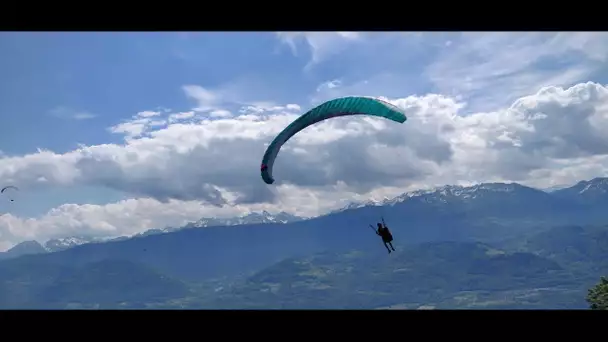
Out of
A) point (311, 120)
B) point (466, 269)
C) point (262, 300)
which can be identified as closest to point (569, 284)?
point (466, 269)

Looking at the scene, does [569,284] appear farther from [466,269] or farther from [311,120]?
[311,120]
